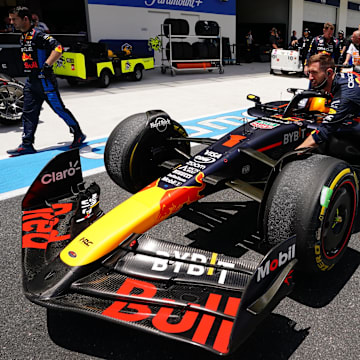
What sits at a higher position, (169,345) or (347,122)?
(347,122)

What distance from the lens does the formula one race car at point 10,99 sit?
21.8 ft

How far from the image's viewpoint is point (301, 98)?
358 cm

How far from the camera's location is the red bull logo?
2.58 metres

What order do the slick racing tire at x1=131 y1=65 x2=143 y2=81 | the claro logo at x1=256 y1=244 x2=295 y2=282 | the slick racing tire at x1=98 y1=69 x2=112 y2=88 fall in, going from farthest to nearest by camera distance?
1. the slick racing tire at x1=131 y1=65 x2=143 y2=81
2. the slick racing tire at x1=98 y1=69 x2=112 y2=88
3. the claro logo at x1=256 y1=244 x2=295 y2=282

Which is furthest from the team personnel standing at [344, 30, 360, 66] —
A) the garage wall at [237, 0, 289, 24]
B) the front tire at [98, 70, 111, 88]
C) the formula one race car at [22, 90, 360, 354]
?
Result: the garage wall at [237, 0, 289, 24]

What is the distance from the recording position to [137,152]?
3.35m

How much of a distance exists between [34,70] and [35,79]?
0.38 feet

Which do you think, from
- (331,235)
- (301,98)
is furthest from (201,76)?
(331,235)

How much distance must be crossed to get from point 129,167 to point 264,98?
7.48 m

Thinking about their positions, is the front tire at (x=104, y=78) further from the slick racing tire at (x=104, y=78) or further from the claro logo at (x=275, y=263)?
the claro logo at (x=275, y=263)

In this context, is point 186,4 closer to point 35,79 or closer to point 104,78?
point 104,78

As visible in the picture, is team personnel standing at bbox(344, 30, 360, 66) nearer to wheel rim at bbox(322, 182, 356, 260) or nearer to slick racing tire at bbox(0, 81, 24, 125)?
wheel rim at bbox(322, 182, 356, 260)

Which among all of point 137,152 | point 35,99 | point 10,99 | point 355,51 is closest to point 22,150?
point 35,99

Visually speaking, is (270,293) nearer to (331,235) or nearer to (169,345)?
(169,345)
